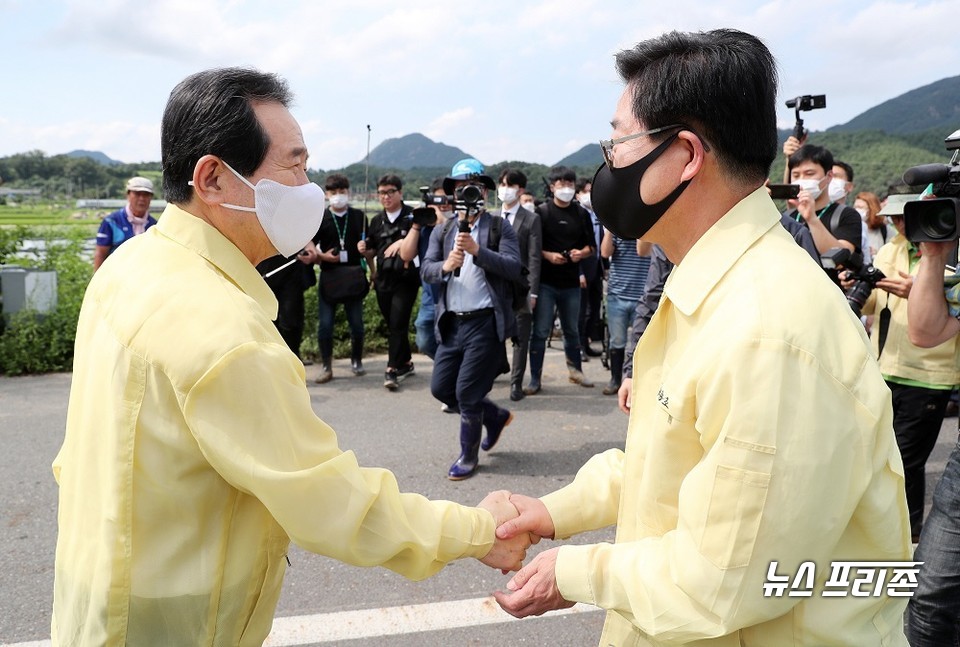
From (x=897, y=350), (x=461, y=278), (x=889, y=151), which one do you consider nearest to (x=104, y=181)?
(x=889, y=151)

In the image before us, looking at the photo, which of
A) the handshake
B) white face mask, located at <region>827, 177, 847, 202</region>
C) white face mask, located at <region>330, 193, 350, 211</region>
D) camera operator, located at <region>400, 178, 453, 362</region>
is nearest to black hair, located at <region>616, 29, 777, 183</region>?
the handshake

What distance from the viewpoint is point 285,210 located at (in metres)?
1.90

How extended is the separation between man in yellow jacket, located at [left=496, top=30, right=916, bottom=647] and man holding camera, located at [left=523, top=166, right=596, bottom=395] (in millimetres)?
5682

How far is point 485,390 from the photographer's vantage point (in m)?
5.03

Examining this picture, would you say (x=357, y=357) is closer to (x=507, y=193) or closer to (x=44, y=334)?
(x=507, y=193)

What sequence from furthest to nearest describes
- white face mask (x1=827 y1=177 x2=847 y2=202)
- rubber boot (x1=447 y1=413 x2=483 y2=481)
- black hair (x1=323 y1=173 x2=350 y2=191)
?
black hair (x1=323 y1=173 x2=350 y2=191) → white face mask (x1=827 y1=177 x2=847 y2=202) → rubber boot (x1=447 y1=413 x2=483 y2=481)

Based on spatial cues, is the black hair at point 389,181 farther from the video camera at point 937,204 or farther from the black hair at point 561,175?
the video camera at point 937,204

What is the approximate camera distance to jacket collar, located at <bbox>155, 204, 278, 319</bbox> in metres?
1.68

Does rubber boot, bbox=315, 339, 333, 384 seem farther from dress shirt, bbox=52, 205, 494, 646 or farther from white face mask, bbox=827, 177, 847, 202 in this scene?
dress shirt, bbox=52, 205, 494, 646

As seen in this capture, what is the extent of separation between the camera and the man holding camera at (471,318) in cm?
496

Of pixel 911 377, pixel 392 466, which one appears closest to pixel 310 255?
pixel 392 466

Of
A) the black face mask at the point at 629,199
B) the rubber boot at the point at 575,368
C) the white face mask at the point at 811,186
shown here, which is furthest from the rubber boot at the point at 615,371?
the black face mask at the point at 629,199

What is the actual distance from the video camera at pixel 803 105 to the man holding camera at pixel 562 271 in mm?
2333

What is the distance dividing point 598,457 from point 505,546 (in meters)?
0.36
